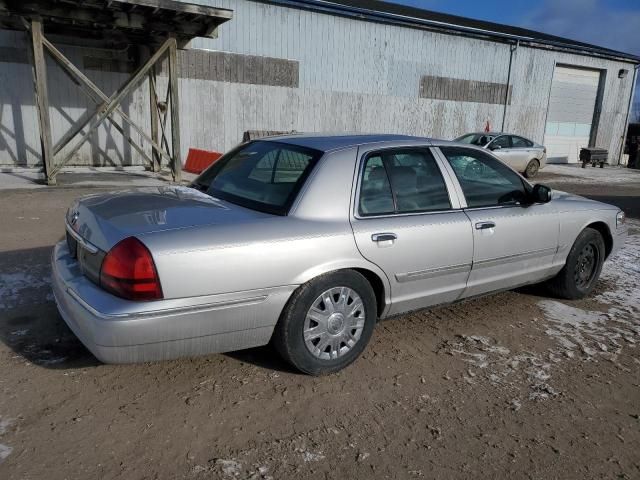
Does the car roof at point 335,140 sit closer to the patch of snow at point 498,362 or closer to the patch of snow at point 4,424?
the patch of snow at point 498,362

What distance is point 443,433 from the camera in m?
2.73

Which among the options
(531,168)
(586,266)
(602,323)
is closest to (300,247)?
(602,323)

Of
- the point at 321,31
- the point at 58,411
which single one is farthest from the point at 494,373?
the point at 321,31

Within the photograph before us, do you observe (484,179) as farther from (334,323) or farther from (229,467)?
(229,467)

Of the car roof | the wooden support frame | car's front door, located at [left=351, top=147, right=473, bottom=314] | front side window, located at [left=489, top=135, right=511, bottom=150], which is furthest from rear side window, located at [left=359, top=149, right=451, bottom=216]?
front side window, located at [left=489, top=135, right=511, bottom=150]

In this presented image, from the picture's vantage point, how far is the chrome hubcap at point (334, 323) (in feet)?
10.2

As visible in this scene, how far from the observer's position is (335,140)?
11.7ft

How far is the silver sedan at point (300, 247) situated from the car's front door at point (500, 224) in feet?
0.04

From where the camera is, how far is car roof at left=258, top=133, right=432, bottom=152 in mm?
3439

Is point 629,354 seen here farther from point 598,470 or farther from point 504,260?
point 598,470

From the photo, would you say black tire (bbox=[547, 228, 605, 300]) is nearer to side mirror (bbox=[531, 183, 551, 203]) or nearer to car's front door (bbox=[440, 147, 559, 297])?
car's front door (bbox=[440, 147, 559, 297])

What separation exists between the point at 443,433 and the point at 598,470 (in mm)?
731

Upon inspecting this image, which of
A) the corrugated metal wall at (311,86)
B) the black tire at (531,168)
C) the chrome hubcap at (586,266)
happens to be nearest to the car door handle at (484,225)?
the chrome hubcap at (586,266)

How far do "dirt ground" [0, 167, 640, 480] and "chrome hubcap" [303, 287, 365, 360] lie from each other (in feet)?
0.63
